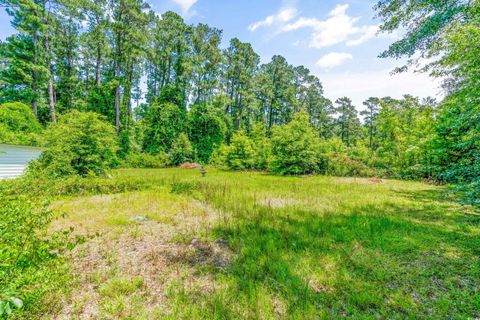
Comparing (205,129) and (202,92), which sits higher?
(202,92)

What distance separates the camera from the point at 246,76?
31.2 metres

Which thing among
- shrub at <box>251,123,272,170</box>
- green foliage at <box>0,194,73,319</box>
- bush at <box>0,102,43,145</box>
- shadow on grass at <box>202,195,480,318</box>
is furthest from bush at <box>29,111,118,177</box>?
shrub at <box>251,123,272,170</box>

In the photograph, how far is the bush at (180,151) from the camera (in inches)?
870

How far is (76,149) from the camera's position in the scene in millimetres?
8844

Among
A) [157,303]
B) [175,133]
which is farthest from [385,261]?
[175,133]

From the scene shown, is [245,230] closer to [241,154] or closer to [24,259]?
[24,259]

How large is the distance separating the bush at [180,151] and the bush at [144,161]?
1.12 meters

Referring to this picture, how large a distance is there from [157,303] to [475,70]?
6688 millimetres

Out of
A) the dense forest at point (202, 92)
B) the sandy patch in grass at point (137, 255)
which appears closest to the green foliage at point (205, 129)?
the dense forest at point (202, 92)

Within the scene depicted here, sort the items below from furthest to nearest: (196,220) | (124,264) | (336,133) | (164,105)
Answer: (336,133)
(164,105)
(196,220)
(124,264)

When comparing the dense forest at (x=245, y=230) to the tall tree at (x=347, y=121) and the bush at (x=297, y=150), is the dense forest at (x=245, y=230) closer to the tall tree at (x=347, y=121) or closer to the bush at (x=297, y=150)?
the bush at (x=297, y=150)

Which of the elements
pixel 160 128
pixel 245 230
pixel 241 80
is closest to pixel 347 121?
pixel 241 80

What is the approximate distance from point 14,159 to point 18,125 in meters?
6.23

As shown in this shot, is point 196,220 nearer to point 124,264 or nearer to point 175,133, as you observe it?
point 124,264
